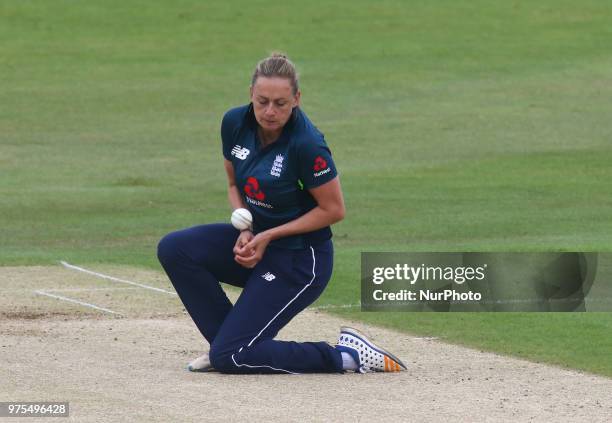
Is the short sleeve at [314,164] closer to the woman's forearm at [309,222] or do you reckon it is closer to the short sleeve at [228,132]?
Answer: the woman's forearm at [309,222]

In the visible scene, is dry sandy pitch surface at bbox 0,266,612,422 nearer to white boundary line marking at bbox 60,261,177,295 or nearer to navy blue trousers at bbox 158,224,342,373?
navy blue trousers at bbox 158,224,342,373

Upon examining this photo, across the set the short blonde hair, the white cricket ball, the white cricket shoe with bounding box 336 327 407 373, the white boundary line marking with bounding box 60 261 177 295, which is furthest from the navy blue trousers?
the white boundary line marking with bounding box 60 261 177 295

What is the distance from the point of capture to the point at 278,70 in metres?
8.76

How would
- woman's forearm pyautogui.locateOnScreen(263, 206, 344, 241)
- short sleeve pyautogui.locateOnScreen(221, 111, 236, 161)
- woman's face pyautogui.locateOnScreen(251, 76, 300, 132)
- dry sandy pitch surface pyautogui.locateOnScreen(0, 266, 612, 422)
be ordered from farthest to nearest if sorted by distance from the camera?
1. short sleeve pyautogui.locateOnScreen(221, 111, 236, 161)
2. woman's forearm pyautogui.locateOnScreen(263, 206, 344, 241)
3. woman's face pyautogui.locateOnScreen(251, 76, 300, 132)
4. dry sandy pitch surface pyautogui.locateOnScreen(0, 266, 612, 422)

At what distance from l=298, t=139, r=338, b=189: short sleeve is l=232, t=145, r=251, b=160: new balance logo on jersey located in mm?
410

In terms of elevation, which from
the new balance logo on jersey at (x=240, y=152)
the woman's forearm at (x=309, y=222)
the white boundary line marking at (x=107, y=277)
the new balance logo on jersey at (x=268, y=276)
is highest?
the new balance logo on jersey at (x=240, y=152)

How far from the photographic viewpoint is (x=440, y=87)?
112 feet

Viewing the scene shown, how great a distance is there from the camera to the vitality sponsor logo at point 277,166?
28.9ft

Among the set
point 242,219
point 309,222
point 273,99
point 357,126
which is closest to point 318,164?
point 309,222

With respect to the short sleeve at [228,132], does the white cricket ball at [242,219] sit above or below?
below

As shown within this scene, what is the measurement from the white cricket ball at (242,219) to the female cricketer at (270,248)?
5 centimetres

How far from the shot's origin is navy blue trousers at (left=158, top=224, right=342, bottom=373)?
8859 millimetres

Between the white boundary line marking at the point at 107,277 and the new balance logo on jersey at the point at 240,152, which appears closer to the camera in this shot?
the new balance logo on jersey at the point at 240,152

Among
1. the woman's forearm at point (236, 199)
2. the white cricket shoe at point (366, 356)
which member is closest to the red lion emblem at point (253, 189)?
the woman's forearm at point (236, 199)
